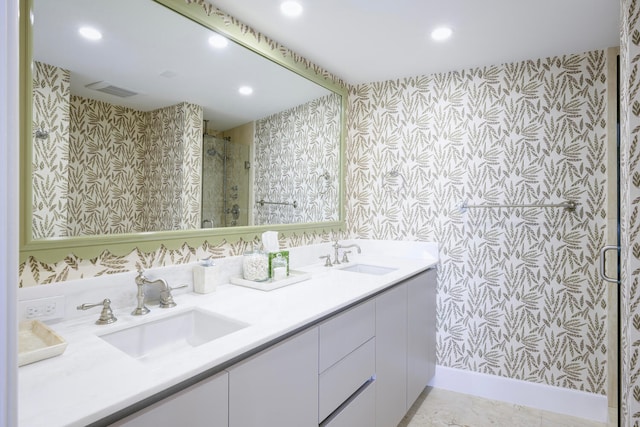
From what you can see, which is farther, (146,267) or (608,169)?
(608,169)

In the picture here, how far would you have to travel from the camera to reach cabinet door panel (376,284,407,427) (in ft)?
5.83

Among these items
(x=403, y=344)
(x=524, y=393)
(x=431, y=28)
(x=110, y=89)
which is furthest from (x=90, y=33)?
(x=524, y=393)

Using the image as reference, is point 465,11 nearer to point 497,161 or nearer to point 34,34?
point 497,161

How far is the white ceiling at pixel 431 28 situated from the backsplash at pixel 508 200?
0.75 ft

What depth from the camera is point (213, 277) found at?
5.29 feet

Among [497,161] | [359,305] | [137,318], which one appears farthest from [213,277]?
[497,161]

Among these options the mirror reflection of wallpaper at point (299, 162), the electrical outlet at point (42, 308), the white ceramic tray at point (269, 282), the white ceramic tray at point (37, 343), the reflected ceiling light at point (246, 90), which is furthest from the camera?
the mirror reflection of wallpaper at point (299, 162)

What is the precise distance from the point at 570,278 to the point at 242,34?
8.13 feet

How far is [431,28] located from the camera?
6.33 ft

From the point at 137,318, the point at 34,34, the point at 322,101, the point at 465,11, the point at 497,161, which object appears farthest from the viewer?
the point at 322,101

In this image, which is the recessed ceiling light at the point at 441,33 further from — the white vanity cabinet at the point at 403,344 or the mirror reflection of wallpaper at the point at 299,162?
the white vanity cabinet at the point at 403,344

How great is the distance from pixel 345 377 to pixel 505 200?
5.51 ft

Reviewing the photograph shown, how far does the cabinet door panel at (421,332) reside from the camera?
7.06ft

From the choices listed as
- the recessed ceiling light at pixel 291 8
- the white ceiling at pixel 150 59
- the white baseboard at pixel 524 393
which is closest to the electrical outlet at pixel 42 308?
the white ceiling at pixel 150 59
